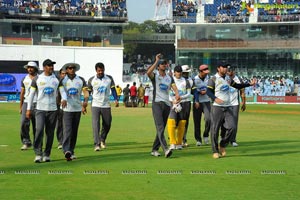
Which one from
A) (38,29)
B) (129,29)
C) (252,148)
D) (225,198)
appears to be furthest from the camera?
(129,29)

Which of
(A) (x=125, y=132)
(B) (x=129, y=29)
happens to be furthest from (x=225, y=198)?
(B) (x=129, y=29)

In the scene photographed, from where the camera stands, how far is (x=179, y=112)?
15.2 metres

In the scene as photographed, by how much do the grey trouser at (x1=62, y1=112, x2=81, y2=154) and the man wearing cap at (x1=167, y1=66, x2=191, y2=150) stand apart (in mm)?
2476

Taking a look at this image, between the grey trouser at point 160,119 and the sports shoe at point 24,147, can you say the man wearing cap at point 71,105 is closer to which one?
the grey trouser at point 160,119

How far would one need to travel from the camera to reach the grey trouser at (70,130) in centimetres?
1294

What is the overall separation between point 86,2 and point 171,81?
207ft

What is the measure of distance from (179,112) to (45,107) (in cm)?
374

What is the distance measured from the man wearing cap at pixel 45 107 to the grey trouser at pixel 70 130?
1.27 ft

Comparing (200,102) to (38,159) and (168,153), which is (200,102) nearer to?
(168,153)

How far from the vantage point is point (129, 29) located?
134000mm

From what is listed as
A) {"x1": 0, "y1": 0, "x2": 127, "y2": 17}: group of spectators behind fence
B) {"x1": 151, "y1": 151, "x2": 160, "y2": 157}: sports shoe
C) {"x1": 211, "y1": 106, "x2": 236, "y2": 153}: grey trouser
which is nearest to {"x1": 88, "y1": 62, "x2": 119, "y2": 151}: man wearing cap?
{"x1": 151, "y1": 151, "x2": 160, "y2": 157}: sports shoe

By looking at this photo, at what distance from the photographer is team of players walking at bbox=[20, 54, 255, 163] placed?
12672 mm

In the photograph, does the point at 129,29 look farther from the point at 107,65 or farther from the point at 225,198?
the point at 225,198

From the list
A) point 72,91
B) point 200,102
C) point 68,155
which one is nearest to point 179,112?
point 200,102
